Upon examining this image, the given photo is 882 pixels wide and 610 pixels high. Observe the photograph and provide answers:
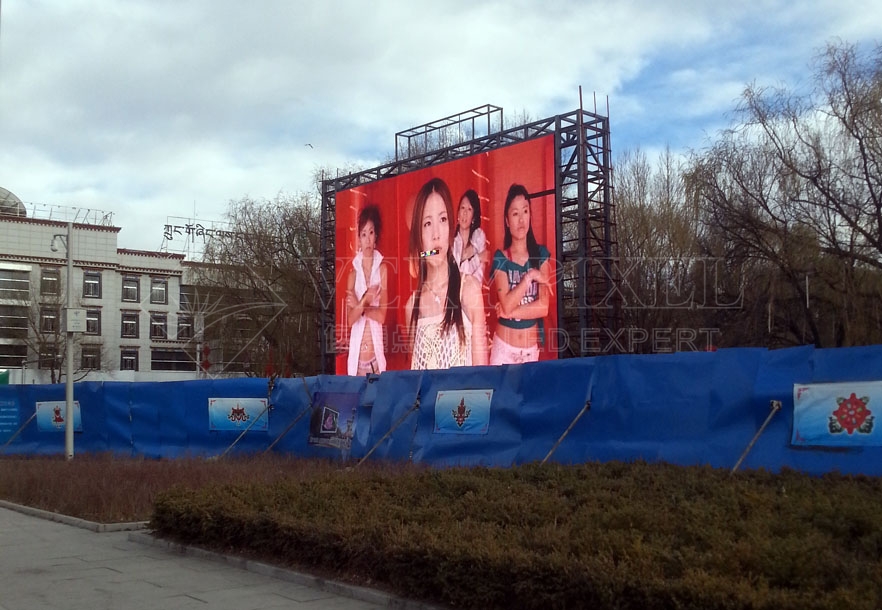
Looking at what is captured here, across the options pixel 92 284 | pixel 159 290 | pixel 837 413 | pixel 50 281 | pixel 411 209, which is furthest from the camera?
pixel 159 290

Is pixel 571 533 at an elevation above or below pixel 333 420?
below

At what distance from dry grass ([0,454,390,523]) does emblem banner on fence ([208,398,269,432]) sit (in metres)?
1.29

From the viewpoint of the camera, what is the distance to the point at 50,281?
2251 inches

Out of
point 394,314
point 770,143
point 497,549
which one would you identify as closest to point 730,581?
point 497,549

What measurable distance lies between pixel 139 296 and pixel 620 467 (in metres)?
60.1

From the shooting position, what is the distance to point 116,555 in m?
10.4

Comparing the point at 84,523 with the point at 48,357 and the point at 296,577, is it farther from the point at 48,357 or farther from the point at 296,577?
the point at 48,357

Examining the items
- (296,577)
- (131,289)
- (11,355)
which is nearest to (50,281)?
(11,355)

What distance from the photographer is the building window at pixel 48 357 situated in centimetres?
5475

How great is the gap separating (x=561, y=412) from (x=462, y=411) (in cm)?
245

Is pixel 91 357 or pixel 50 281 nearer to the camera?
pixel 50 281

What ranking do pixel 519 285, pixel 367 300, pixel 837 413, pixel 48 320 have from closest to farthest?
pixel 837 413
pixel 519 285
pixel 367 300
pixel 48 320

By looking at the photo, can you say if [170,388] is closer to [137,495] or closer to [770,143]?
[137,495]

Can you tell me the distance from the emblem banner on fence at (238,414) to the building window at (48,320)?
38392 millimetres
